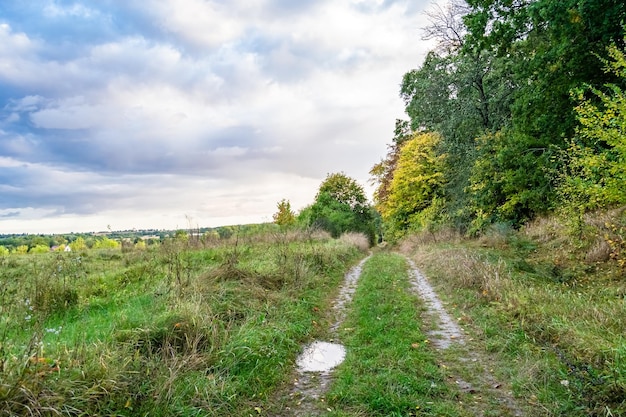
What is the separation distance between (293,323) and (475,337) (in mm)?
3086

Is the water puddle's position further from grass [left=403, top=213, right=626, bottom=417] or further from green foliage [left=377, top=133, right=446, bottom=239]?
green foliage [left=377, top=133, right=446, bottom=239]

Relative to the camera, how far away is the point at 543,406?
3625 millimetres

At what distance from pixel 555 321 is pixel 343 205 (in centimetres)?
3325

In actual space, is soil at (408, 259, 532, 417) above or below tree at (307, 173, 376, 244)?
below

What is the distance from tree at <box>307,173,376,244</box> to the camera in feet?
117

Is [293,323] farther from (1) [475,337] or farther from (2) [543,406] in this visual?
(2) [543,406]

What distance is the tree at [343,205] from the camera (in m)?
35.6

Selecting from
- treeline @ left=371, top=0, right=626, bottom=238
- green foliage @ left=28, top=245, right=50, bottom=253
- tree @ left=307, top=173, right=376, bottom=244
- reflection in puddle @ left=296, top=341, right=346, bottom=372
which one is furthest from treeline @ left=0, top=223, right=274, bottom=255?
tree @ left=307, top=173, right=376, bottom=244

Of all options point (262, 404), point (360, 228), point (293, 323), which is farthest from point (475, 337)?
point (360, 228)

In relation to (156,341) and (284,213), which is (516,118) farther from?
(284,213)

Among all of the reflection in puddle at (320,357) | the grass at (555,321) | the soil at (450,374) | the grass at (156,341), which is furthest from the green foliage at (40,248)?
the grass at (555,321)

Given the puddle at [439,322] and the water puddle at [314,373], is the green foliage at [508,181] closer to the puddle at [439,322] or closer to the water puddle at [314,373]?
the puddle at [439,322]

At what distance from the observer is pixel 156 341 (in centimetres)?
466

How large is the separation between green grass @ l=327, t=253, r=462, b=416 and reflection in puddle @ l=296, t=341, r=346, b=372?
6.7 inches
